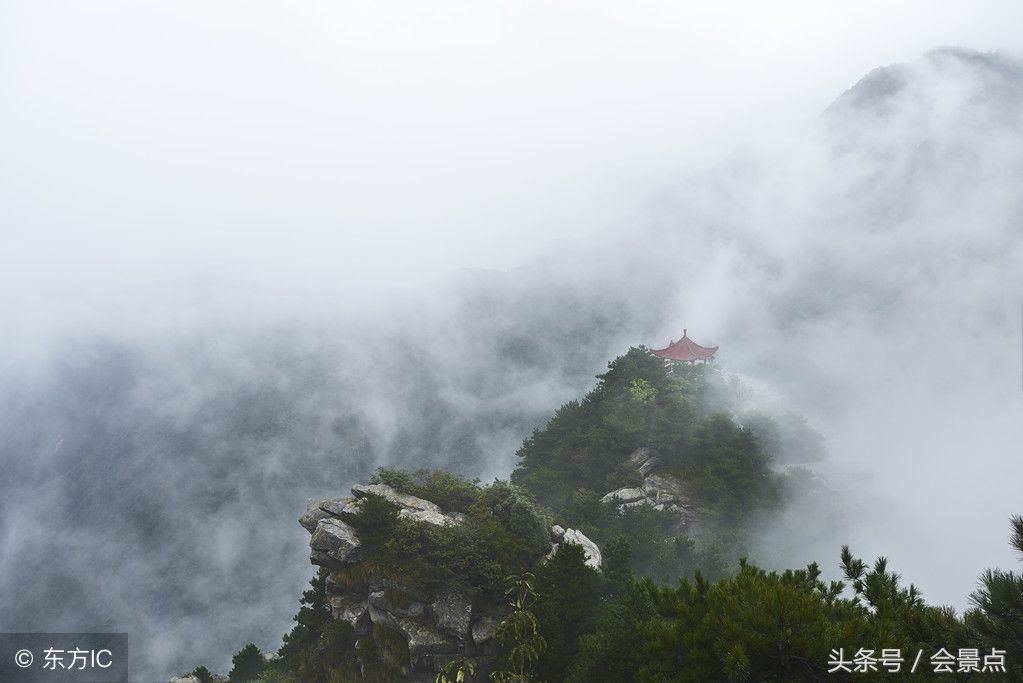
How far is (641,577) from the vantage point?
28.7 meters

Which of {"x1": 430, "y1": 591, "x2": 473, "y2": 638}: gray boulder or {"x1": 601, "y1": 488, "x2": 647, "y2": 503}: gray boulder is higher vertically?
{"x1": 601, "y1": 488, "x2": 647, "y2": 503}: gray boulder

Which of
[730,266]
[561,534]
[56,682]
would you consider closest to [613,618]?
[561,534]

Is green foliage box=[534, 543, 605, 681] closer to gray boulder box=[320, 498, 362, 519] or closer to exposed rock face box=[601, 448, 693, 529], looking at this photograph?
gray boulder box=[320, 498, 362, 519]

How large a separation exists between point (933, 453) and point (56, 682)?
106543 mm

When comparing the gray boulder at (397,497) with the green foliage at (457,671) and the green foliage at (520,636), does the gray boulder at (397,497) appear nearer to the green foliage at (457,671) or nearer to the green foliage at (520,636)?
the green foliage at (520,636)

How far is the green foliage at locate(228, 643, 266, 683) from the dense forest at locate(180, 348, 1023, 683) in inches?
3.7

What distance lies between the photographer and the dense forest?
11.2 m

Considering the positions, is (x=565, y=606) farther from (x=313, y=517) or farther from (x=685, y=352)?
(x=685, y=352)

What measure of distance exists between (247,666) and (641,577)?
1965cm

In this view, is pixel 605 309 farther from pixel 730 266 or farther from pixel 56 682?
pixel 56 682

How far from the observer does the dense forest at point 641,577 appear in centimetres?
1116

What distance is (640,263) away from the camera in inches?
5733

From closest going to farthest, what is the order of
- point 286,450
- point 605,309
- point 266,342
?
point 286,450 → point 605,309 → point 266,342

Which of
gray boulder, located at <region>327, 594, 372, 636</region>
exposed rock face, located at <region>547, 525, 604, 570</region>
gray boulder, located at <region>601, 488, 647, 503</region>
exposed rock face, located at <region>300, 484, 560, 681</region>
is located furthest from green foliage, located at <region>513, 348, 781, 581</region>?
gray boulder, located at <region>327, 594, 372, 636</region>
